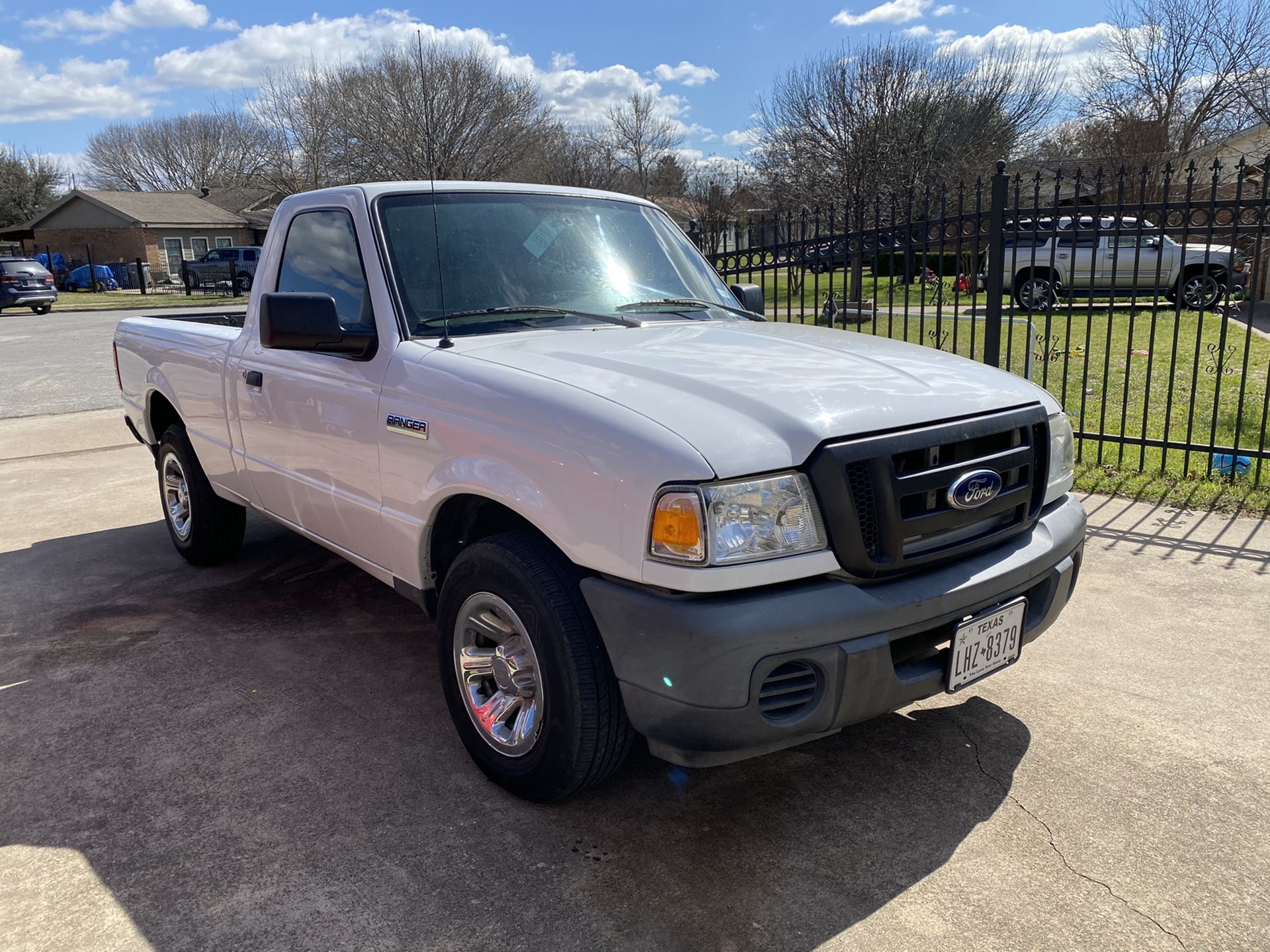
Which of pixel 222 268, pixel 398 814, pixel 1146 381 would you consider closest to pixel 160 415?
pixel 398 814

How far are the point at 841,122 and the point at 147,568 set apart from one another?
2509 cm

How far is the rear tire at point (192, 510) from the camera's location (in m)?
5.25

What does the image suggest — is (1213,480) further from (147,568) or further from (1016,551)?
(147,568)

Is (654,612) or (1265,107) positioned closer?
(654,612)

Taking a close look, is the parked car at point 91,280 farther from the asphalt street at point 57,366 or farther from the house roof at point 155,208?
the asphalt street at point 57,366

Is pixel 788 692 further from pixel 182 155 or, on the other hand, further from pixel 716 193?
pixel 182 155

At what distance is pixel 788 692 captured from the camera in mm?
2479

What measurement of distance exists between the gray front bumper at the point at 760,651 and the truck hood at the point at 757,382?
37cm

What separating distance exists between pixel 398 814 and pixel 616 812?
0.68 m

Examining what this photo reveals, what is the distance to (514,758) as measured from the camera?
2947mm

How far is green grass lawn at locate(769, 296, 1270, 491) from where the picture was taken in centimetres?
659

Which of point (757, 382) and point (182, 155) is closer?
point (757, 382)

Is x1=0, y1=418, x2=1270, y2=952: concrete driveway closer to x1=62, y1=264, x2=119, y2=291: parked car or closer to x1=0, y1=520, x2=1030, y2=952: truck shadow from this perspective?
x1=0, y1=520, x2=1030, y2=952: truck shadow

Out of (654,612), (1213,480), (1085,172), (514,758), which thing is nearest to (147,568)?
(514,758)
